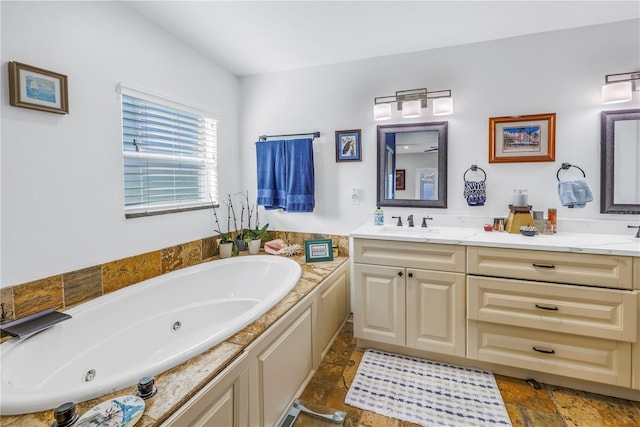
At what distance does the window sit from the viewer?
2000 mm

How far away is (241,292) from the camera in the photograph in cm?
248

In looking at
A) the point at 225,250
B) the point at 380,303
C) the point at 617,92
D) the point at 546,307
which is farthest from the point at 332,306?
the point at 617,92

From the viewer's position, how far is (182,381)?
3.41ft

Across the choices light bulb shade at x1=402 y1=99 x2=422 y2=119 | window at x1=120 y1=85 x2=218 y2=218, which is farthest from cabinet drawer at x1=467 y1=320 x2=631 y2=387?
window at x1=120 y1=85 x2=218 y2=218

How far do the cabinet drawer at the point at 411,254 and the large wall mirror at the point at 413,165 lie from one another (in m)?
0.56

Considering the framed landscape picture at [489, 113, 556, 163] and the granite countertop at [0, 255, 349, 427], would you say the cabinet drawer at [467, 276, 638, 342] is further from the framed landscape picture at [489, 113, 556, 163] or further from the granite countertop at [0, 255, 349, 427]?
the granite countertop at [0, 255, 349, 427]

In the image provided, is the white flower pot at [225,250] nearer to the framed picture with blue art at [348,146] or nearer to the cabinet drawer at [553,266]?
the framed picture with blue art at [348,146]

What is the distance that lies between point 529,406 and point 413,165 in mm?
1747

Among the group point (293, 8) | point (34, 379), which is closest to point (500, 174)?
point (293, 8)

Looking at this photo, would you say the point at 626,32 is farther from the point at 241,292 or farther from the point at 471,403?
the point at 241,292

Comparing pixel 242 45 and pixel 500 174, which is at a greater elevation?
pixel 242 45

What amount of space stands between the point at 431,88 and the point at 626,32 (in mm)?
→ 1236

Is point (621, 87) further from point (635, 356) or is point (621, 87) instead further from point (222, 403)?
point (222, 403)

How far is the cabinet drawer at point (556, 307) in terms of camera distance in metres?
1.65
